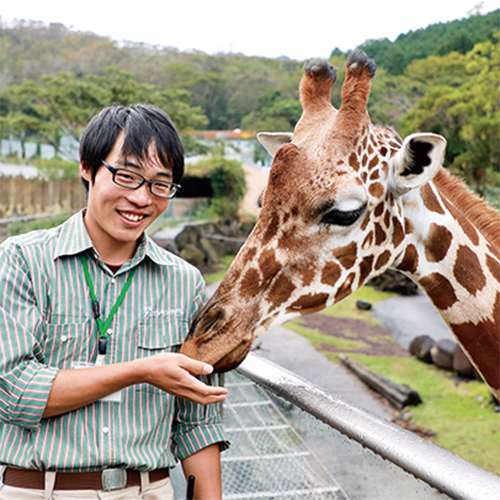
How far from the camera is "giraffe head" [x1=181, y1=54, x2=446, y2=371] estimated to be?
1.73 m

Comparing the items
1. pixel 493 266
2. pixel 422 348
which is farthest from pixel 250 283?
pixel 422 348

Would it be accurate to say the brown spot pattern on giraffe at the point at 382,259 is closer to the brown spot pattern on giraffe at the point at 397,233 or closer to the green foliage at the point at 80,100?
the brown spot pattern on giraffe at the point at 397,233

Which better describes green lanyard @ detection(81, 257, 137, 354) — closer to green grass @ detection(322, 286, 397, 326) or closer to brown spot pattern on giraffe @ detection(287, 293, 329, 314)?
brown spot pattern on giraffe @ detection(287, 293, 329, 314)

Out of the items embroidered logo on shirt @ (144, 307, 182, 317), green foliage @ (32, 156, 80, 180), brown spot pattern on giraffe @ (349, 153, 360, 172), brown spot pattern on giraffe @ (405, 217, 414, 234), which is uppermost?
brown spot pattern on giraffe @ (349, 153, 360, 172)

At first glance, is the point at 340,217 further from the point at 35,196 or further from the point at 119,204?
the point at 35,196

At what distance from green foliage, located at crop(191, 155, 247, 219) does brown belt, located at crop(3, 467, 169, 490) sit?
76.1 feet

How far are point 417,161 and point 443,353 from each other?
7.87m

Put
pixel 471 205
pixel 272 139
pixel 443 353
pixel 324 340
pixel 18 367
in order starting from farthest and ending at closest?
pixel 324 340
pixel 443 353
pixel 272 139
pixel 471 205
pixel 18 367

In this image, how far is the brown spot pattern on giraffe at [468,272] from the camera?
1989 millimetres

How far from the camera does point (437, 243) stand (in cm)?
197

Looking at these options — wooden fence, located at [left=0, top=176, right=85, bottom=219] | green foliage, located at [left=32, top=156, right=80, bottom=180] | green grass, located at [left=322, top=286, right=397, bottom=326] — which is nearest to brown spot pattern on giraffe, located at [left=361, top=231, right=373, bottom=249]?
green grass, located at [left=322, top=286, right=397, bottom=326]

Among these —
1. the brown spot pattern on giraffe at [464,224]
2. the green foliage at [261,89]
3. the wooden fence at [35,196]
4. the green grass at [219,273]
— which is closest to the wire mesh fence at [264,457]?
the brown spot pattern on giraffe at [464,224]

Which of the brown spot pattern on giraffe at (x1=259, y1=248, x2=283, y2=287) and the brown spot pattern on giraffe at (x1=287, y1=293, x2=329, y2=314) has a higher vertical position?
the brown spot pattern on giraffe at (x1=259, y1=248, x2=283, y2=287)

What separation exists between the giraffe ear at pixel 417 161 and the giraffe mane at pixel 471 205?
0.38 metres
